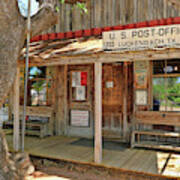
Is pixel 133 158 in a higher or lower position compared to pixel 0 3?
lower

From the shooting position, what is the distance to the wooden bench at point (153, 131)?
6.71m

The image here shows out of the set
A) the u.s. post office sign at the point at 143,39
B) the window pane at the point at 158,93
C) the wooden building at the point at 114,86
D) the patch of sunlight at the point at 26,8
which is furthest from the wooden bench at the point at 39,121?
the u.s. post office sign at the point at 143,39

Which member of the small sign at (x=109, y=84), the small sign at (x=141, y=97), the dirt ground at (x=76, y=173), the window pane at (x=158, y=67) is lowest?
the dirt ground at (x=76, y=173)

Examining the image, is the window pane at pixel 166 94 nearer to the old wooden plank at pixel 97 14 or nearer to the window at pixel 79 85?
the window at pixel 79 85

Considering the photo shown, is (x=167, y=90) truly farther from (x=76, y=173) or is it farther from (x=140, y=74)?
(x=76, y=173)

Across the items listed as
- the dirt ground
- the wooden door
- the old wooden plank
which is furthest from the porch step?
the old wooden plank

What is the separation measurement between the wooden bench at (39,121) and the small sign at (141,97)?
3192 mm

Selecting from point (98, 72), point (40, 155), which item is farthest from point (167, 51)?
point (40, 155)

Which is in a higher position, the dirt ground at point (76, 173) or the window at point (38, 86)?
the window at point (38, 86)

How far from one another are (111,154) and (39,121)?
3.56m

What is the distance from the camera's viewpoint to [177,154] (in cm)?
644

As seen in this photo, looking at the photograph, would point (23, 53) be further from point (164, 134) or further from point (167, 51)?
point (164, 134)

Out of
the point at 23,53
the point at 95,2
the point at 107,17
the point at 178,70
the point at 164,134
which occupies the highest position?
the point at 95,2

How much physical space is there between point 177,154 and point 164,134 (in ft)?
1.97
